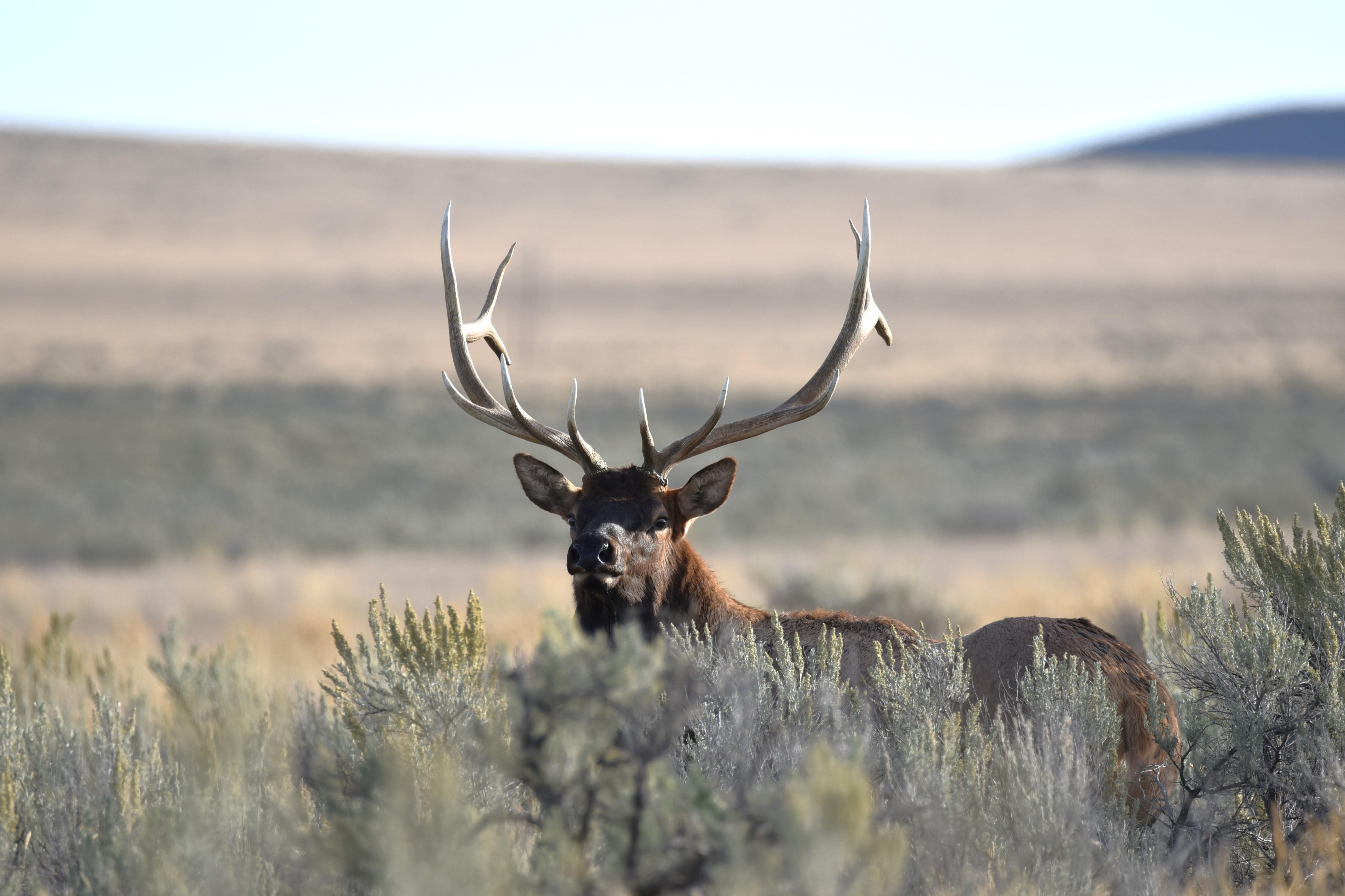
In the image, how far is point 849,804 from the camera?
2.65 m

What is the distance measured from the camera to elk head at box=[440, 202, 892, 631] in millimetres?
4883

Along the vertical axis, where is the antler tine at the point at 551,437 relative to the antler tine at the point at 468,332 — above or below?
below

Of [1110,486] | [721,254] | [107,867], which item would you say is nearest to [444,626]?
[107,867]

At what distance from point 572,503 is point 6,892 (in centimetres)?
276

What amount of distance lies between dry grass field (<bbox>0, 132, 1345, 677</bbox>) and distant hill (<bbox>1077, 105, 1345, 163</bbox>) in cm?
2282

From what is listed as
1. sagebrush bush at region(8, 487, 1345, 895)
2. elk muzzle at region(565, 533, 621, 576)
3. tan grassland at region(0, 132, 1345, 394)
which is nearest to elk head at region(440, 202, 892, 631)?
elk muzzle at region(565, 533, 621, 576)

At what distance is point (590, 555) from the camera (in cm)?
460

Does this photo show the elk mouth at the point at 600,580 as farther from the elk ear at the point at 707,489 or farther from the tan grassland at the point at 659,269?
the tan grassland at the point at 659,269

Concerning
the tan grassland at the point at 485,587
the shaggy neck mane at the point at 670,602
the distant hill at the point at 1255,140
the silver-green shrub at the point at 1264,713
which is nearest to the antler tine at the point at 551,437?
the shaggy neck mane at the point at 670,602

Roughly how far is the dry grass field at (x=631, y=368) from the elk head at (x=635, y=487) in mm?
3760

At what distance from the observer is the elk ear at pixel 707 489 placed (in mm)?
5336

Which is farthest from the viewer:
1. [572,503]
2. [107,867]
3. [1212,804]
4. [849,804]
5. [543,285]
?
[543,285]

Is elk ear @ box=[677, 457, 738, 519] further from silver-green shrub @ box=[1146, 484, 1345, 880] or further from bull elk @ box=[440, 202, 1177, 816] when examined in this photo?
silver-green shrub @ box=[1146, 484, 1345, 880]

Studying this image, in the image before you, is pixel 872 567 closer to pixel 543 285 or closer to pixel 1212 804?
pixel 1212 804
